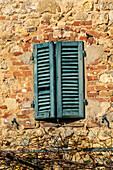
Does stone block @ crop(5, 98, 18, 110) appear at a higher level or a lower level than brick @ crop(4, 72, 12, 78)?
lower

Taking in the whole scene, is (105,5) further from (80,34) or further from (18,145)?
(18,145)

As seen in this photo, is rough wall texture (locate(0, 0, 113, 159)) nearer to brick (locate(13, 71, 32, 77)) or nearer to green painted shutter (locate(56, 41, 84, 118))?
brick (locate(13, 71, 32, 77))

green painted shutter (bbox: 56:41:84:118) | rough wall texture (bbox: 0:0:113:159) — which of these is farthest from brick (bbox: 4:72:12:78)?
green painted shutter (bbox: 56:41:84:118)

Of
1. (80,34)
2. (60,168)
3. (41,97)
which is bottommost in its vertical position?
(60,168)

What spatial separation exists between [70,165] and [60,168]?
385mm

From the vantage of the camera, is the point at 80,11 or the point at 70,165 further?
→ the point at 80,11

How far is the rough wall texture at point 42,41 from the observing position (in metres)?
9.70

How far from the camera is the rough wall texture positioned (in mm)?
9703

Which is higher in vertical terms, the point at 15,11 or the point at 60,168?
the point at 15,11

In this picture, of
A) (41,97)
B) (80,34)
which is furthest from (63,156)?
(80,34)

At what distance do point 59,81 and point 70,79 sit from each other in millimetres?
177

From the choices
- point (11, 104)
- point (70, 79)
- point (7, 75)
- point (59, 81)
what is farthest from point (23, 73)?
point (70, 79)

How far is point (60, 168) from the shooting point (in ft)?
31.5

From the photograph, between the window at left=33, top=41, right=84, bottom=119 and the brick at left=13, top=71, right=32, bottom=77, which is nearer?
the window at left=33, top=41, right=84, bottom=119
